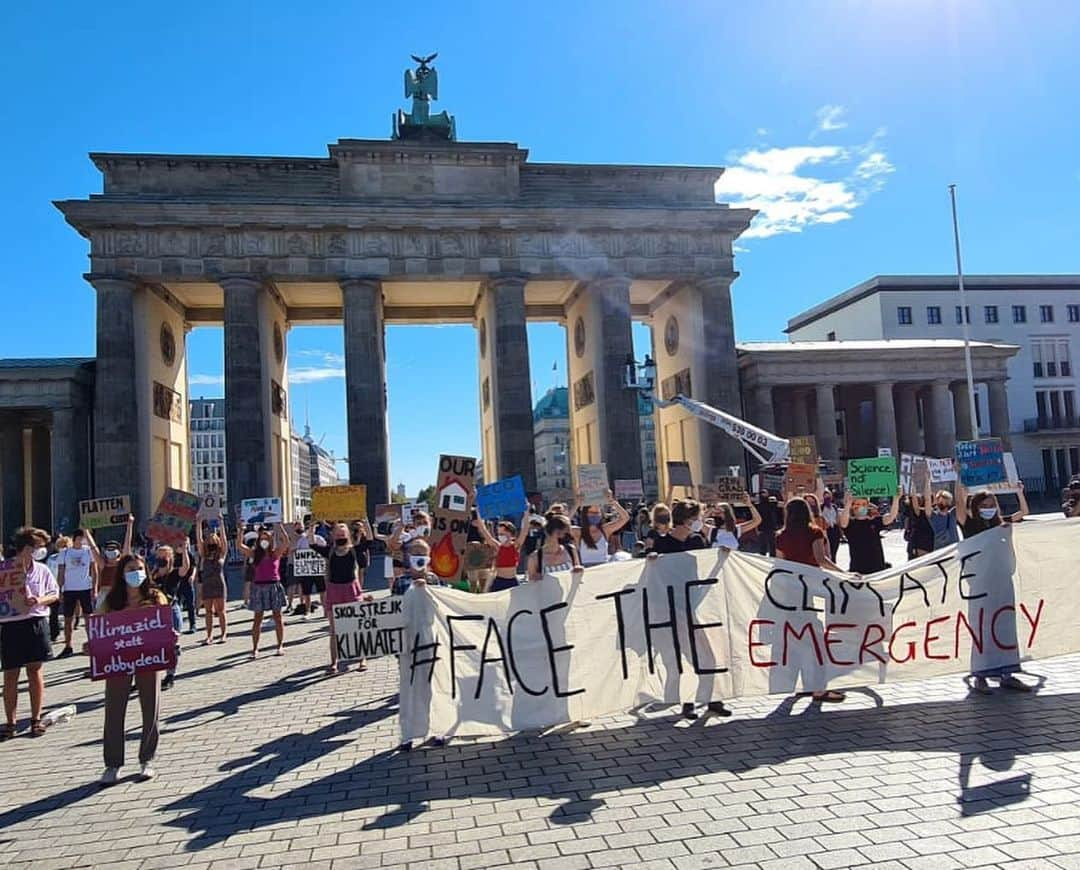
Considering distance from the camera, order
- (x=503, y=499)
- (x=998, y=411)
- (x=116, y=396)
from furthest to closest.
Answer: (x=998, y=411)
(x=116, y=396)
(x=503, y=499)

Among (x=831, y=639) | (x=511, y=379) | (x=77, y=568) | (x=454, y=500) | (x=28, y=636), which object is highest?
(x=511, y=379)

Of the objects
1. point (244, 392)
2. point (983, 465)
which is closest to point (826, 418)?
point (244, 392)

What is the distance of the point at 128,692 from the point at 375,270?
99.6 feet

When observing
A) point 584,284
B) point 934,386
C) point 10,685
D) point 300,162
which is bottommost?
point 10,685

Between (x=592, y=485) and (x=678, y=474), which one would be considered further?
(x=678, y=474)

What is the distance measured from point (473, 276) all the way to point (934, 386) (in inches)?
1013

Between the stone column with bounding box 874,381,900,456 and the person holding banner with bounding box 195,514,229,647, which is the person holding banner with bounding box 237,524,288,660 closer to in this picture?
the person holding banner with bounding box 195,514,229,647

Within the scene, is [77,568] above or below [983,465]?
below

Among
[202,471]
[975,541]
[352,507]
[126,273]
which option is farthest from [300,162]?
[202,471]

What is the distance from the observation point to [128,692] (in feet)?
21.5

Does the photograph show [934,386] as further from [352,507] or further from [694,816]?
[694,816]

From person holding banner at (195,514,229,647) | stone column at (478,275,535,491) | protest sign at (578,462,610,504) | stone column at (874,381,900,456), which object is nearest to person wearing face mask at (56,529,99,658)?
person holding banner at (195,514,229,647)

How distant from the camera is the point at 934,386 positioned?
42.8 m

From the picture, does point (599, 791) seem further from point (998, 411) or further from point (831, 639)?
point (998, 411)
